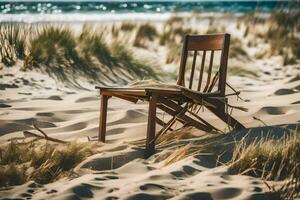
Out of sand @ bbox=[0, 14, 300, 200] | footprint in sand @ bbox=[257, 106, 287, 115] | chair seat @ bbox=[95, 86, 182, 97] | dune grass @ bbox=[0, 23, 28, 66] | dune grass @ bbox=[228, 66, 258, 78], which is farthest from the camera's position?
dune grass @ bbox=[228, 66, 258, 78]

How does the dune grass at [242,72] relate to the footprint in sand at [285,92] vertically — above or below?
below

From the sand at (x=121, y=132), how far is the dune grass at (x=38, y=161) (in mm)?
85

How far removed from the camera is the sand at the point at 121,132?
9.64ft

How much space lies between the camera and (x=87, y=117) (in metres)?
5.05

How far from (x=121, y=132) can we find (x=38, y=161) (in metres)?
1.26

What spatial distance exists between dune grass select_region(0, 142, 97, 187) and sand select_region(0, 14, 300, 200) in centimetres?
8

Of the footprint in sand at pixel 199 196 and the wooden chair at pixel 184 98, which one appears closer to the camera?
the footprint in sand at pixel 199 196

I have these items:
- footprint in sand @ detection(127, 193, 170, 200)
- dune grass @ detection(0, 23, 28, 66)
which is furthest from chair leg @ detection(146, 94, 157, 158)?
dune grass @ detection(0, 23, 28, 66)

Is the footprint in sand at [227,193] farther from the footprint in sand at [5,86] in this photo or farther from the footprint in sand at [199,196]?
the footprint in sand at [5,86]

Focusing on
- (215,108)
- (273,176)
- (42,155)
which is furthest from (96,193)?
(215,108)

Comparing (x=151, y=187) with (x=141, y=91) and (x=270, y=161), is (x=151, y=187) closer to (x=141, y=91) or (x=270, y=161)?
(x=270, y=161)

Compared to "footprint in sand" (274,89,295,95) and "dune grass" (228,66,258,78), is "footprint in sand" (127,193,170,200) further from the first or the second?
"dune grass" (228,66,258,78)

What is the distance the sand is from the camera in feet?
9.64

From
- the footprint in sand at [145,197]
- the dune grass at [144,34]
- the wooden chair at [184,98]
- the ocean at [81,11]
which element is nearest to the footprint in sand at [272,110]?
the wooden chair at [184,98]
